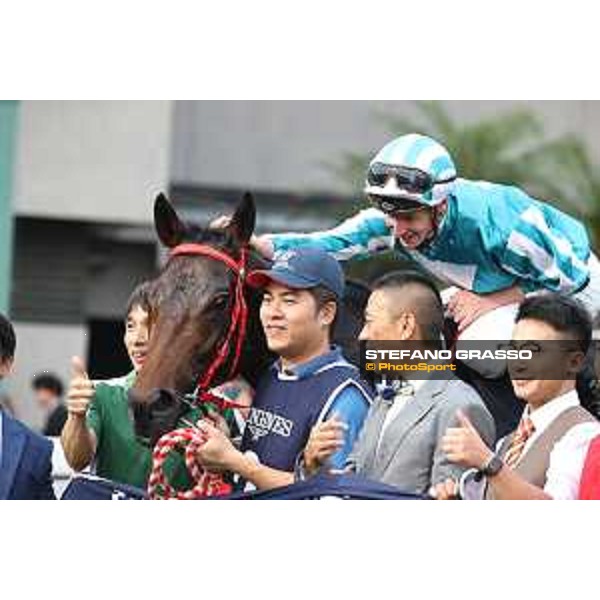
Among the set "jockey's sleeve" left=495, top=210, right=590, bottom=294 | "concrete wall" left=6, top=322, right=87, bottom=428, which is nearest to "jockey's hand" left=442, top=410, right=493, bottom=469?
"jockey's sleeve" left=495, top=210, right=590, bottom=294

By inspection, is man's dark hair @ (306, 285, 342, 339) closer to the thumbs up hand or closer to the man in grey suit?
the man in grey suit

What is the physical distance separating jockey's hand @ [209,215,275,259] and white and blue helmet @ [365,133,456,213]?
1.21ft

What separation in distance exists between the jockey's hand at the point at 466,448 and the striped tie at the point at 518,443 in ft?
0.41

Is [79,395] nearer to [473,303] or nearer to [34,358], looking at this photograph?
[34,358]

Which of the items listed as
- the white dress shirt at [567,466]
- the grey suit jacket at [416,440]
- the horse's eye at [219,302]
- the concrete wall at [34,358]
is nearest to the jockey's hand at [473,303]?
the grey suit jacket at [416,440]

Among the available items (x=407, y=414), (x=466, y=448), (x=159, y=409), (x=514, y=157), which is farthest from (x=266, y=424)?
(x=514, y=157)

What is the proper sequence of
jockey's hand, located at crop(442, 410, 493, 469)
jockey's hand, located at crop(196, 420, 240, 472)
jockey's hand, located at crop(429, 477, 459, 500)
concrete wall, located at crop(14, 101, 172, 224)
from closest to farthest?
jockey's hand, located at crop(442, 410, 493, 469) < jockey's hand, located at crop(429, 477, 459, 500) < jockey's hand, located at crop(196, 420, 240, 472) < concrete wall, located at crop(14, 101, 172, 224)

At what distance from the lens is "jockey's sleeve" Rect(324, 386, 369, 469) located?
7.22 m

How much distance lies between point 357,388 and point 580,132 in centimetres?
118

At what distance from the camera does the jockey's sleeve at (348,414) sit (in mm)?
7223
